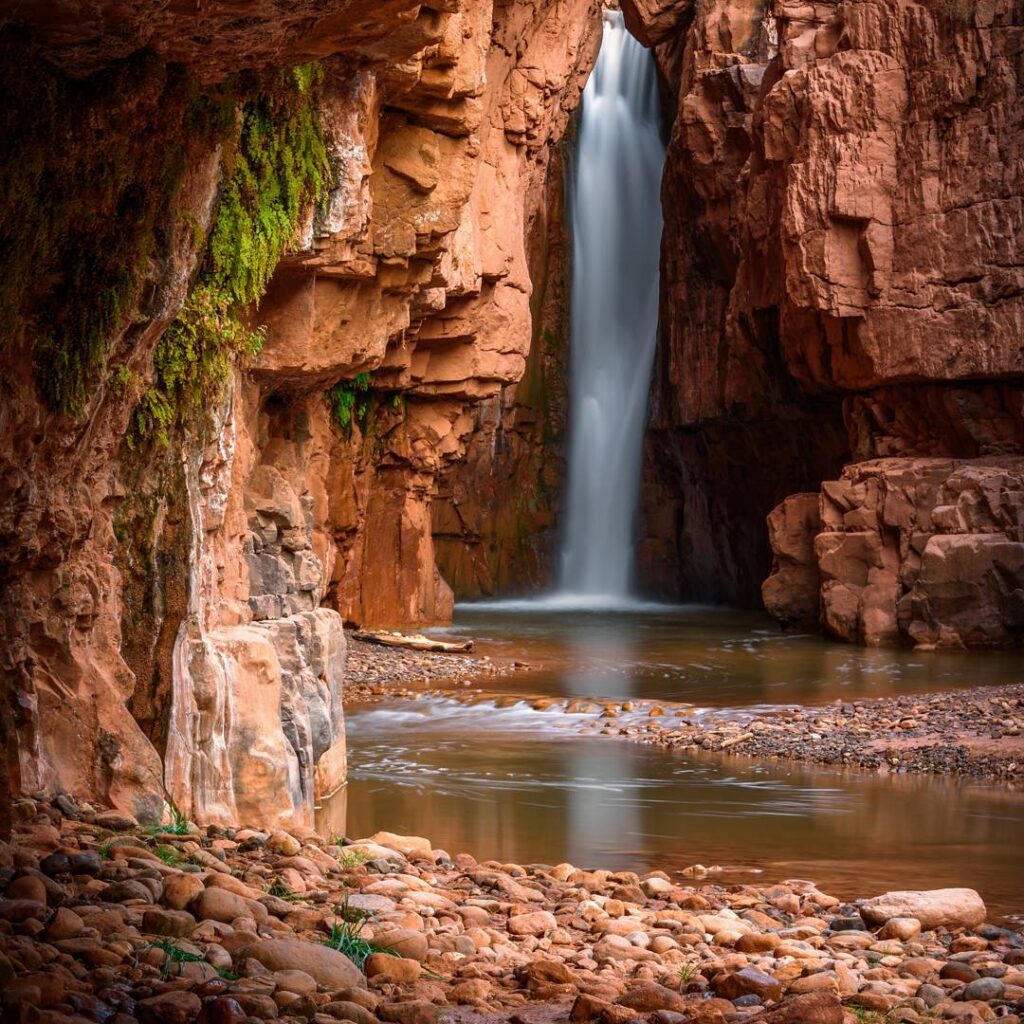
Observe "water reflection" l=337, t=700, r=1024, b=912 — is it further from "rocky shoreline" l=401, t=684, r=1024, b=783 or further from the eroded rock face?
the eroded rock face

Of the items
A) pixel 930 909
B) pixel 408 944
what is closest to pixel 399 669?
pixel 930 909

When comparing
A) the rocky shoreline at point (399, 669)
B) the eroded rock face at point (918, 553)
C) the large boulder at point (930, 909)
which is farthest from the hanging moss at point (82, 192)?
the eroded rock face at point (918, 553)

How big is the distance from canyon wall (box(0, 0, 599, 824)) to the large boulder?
147 inches

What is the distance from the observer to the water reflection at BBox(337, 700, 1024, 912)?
31.8ft

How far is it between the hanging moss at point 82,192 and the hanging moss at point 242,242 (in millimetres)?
2199

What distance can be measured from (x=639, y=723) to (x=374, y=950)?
37.8 feet

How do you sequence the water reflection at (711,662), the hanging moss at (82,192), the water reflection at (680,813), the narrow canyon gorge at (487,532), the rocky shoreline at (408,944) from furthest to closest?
1. the water reflection at (711,662)
2. the water reflection at (680,813)
3. the narrow canyon gorge at (487,532)
4. the hanging moss at (82,192)
5. the rocky shoreline at (408,944)

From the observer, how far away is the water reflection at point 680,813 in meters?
9.69

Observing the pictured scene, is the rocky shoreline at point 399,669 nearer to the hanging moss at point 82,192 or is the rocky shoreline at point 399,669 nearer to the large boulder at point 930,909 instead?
the large boulder at point 930,909

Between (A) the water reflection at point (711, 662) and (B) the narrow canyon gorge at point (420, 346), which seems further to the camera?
(A) the water reflection at point (711, 662)

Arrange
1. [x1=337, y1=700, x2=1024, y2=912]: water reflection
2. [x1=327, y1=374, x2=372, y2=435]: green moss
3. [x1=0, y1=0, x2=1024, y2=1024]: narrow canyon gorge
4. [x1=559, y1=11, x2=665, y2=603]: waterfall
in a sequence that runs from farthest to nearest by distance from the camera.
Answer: [x1=559, y1=11, x2=665, y2=603]: waterfall → [x1=327, y1=374, x2=372, y2=435]: green moss → [x1=337, y1=700, x2=1024, y2=912]: water reflection → [x1=0, y1=0, x2=1024, y2=1024]: narrow canyon gorge

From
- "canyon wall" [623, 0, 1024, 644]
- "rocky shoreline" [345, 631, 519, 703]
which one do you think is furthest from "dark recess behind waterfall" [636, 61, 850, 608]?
"rocky shoreline" [345, 631, 519, 703]

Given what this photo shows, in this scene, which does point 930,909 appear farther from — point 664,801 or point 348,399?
point 348,399

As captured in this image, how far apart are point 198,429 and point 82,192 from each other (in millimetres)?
3921
